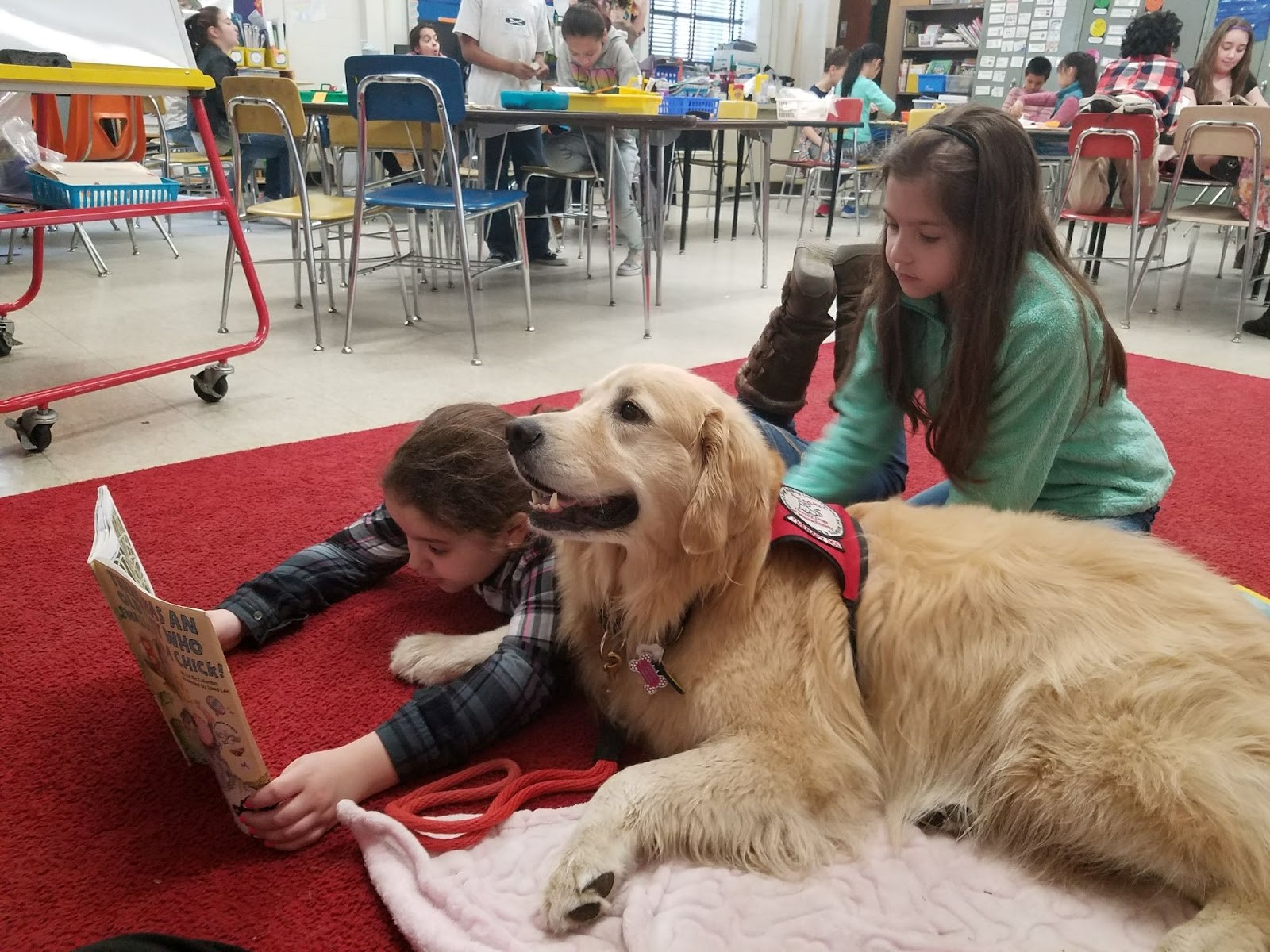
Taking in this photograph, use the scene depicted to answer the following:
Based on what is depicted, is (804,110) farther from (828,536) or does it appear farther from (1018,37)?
(828,536)

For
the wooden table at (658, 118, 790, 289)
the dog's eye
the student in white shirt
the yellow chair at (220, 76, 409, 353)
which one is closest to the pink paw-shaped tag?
the dog's eye

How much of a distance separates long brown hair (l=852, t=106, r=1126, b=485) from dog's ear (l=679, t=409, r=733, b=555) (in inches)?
24.3

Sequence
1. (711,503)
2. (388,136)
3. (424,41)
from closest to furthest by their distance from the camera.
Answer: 1. (711,503)
2. (388,136)
3. (424,41)

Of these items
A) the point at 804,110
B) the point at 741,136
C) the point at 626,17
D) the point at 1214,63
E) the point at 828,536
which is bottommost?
the point at 828,536

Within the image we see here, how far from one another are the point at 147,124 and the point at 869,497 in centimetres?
864

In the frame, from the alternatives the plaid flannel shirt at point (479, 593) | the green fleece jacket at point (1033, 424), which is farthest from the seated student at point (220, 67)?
the green fleece jacket at point (1033, 424)

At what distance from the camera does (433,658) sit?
5.22 feet

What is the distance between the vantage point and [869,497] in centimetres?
212

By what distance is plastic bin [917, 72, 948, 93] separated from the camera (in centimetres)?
1091

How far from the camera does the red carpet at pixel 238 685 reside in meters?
1.14

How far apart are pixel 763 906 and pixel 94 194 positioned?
2647 millimetres

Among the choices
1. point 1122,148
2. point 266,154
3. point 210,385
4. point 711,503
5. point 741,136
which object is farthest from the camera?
point 741,136

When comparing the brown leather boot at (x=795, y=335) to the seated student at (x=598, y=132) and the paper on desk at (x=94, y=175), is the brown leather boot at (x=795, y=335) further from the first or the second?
the seated student at (x=598, y=132)

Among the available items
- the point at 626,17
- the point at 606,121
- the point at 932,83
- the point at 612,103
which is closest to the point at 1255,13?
the point at 932,83
